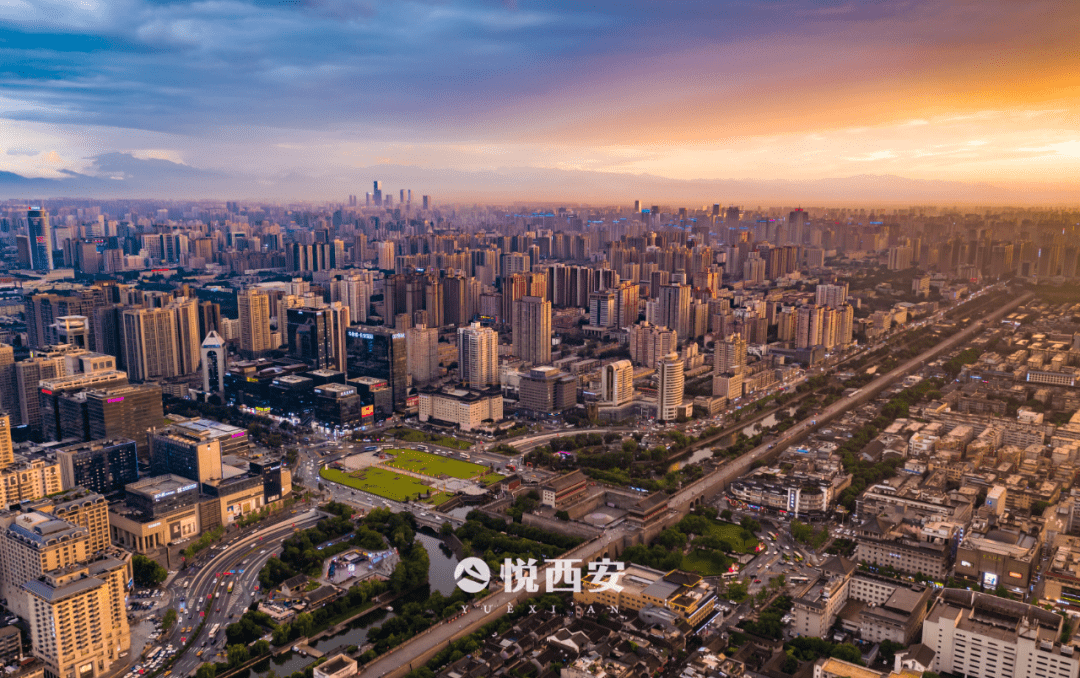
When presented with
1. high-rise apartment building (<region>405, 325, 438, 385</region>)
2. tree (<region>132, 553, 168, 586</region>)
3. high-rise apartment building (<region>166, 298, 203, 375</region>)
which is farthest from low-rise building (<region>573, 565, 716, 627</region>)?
high-rise apartment building (<region>166, 298, 203, 375</region>)

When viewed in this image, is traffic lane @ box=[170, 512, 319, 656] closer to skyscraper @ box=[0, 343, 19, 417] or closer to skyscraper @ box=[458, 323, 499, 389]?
skyscraper @ box=[458, 323, 499, 389]

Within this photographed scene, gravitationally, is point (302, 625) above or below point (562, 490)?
below

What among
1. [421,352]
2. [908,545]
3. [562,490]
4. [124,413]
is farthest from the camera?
[421,352]

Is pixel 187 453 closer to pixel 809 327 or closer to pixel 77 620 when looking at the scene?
pixel 77 620

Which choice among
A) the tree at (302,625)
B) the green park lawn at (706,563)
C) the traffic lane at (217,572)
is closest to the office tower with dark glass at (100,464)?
the traffic lane at (217,572)

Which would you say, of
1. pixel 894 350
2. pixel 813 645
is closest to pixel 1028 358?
pixel 894 350

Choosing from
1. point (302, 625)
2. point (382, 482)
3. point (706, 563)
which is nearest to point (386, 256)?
point (382, 482)
